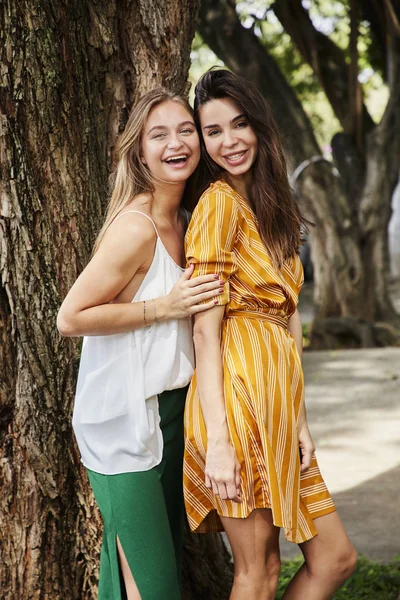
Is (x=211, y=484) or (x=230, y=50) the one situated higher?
(x=230, y=50)

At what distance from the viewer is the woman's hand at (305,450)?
2646 millimetres

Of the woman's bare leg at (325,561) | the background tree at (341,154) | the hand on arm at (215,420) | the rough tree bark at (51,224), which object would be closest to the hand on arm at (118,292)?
the hand on arm at (215,420)

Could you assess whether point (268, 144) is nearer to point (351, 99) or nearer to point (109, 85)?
point (109, 85)

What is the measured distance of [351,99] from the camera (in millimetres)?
11008

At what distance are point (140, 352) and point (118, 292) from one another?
0.65 ft

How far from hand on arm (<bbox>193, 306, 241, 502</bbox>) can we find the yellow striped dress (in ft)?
0.13

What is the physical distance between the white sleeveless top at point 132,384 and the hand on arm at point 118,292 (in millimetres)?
68

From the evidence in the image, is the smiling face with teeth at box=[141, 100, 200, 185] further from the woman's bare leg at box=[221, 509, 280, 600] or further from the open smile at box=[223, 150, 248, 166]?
the woman's bare leg at box=[221, 509, 280, 600]

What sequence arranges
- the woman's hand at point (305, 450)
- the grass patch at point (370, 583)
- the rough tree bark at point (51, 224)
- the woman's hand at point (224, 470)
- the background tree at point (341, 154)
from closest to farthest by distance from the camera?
the woman's hand at point (224, 470) < the woman's hand at point (305, 450) < the rough tree bark at point (51, 224) < the grass patch at point (370, 583) < the background tree at point (341, 154)

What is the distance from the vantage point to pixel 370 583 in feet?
13.0

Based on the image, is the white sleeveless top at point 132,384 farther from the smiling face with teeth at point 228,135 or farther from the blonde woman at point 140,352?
the smiling face with teeth at point 228,135

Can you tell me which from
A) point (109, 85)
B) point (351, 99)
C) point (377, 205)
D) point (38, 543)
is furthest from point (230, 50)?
point (38, 543)

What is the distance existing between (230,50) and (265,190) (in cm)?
847

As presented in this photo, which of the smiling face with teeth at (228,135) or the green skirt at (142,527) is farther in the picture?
the smiling face with teeth at (228,135)
